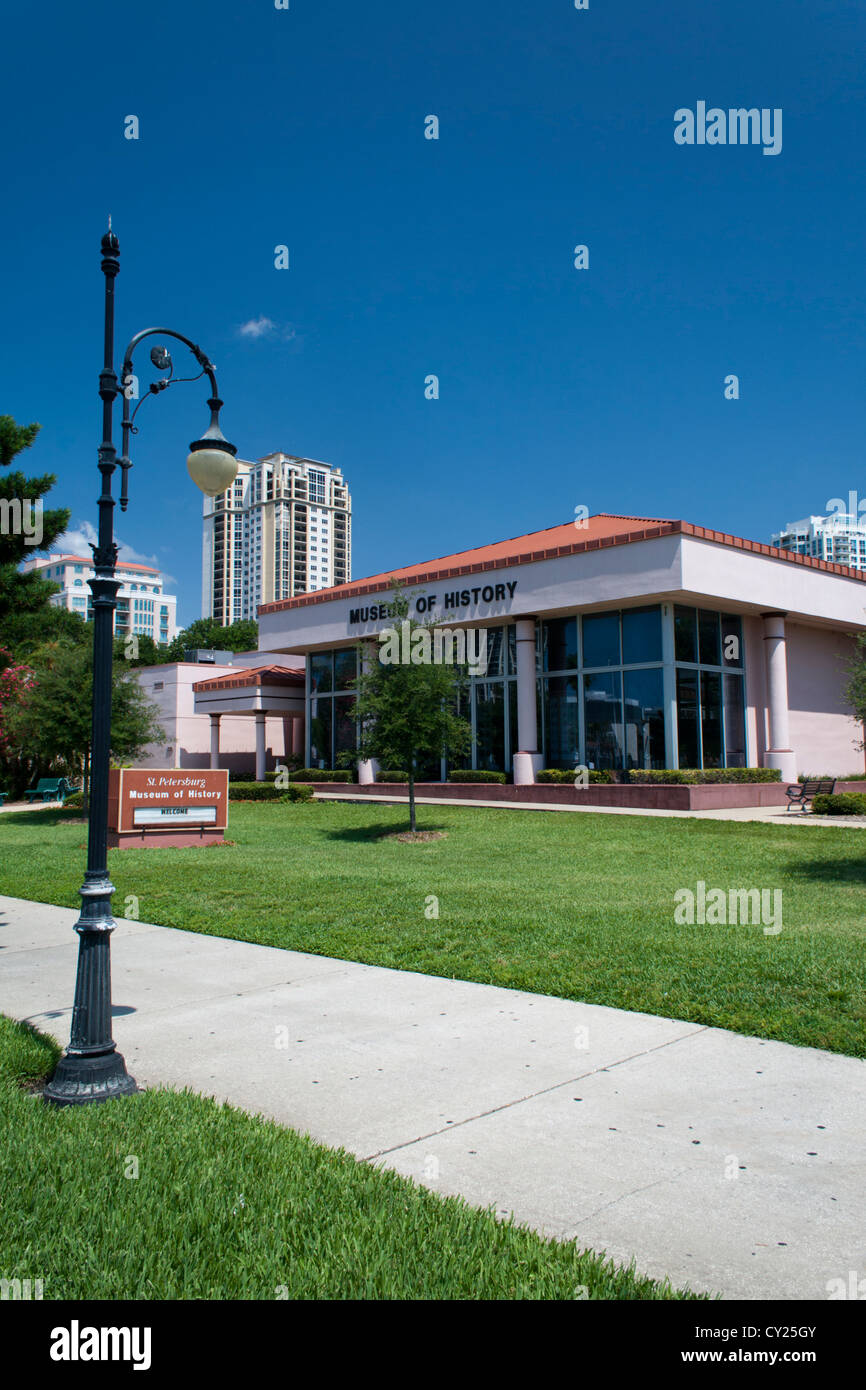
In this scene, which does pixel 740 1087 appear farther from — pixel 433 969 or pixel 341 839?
pixel 341 839

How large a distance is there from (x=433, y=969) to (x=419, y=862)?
274 inches

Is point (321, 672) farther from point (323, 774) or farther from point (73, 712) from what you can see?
point (73, 712)

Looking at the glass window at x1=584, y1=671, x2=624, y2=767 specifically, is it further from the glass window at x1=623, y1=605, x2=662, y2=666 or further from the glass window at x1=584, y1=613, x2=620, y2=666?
the glass window at x1=623, y1=605, x2=662, y2=666

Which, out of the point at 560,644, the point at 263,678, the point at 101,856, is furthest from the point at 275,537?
the point at 101,856

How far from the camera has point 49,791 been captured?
34.4 metres

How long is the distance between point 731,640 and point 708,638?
1.18 metres

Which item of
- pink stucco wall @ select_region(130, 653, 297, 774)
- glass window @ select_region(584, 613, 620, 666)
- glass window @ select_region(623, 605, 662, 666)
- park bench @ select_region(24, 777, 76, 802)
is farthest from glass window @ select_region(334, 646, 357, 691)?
glass window @ select_region(623, 605, 662, 666)

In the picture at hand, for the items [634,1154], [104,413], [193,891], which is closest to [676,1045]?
[634,1154]

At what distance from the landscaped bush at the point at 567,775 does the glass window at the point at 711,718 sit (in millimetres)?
2921

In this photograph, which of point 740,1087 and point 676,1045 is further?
point 676,1045

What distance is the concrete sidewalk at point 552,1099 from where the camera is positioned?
3.40 meters

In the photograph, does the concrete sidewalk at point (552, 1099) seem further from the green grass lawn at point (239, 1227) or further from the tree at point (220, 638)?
the tree at point (220, 638)

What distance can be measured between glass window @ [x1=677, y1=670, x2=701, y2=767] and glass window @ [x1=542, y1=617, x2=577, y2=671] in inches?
132

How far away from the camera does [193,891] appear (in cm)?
1190
